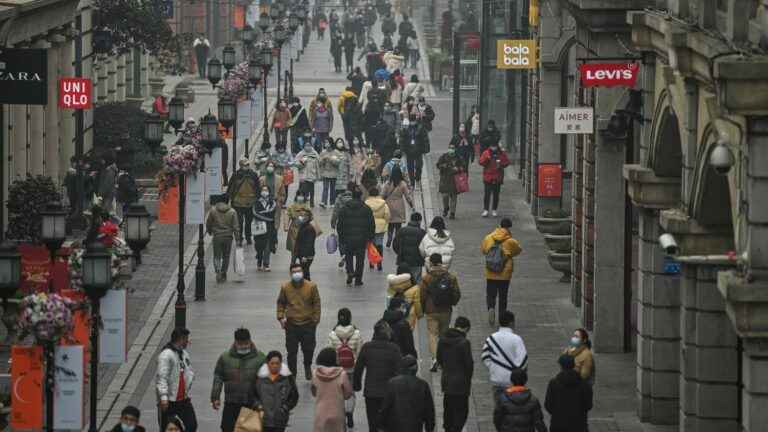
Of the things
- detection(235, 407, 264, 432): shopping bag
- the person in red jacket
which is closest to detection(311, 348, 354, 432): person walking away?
detection(235, 407, 264, 432): shopping bag

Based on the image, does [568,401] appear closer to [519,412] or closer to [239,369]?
[519,412]

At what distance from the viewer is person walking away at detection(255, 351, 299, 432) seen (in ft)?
85.7

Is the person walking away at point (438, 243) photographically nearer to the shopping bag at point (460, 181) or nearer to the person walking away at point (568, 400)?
the person walking away at point (568, 400)

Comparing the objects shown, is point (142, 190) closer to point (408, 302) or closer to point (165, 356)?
point (408, 302)

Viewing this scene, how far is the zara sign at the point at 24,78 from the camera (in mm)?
39562

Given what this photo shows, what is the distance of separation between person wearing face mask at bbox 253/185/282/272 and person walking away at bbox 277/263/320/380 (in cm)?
1017

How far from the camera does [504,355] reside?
27.8 meters

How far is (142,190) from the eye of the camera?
51844mm

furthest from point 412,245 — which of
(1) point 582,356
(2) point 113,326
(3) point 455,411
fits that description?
(2) point 113,326

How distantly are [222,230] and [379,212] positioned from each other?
321cm

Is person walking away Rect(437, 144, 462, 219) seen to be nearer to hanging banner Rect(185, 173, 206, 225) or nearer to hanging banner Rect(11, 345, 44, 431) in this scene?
hanging banner Rect(185, 173, 206, 225)

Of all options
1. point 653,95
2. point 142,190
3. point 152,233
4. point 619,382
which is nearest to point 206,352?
point 619,382

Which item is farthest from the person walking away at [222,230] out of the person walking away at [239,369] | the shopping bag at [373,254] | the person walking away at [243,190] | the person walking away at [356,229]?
the person walking away at [239,369]

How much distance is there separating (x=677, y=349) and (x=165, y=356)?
651 cm
